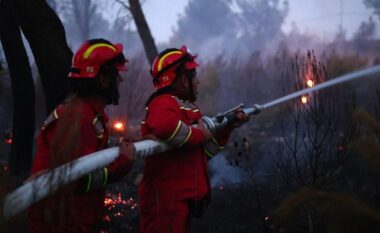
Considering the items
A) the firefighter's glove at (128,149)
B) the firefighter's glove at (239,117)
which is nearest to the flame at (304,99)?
the firefighter's glove at (239,117)

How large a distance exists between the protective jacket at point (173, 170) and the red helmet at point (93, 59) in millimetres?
472

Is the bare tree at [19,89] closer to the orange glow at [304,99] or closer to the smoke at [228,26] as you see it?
the orange glow at [304,99]

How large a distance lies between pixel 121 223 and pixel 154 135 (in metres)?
2.91

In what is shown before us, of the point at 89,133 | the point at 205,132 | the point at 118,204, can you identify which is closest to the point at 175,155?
the point at 205,132

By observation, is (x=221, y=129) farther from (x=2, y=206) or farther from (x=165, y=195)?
(x=2, y=206)

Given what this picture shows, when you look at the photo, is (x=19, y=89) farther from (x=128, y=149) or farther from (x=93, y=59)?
(x=128, y=149)

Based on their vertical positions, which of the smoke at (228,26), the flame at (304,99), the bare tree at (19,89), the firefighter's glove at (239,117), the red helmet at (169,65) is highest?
the smoke at (228,26)

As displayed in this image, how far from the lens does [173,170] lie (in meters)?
3.74

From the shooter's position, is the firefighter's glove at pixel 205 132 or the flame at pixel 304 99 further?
the flame at pixel 304 99

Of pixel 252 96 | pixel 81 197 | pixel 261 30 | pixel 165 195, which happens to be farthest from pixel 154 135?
pixel 261 30

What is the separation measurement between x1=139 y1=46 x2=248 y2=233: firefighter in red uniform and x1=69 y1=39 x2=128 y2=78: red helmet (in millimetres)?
502

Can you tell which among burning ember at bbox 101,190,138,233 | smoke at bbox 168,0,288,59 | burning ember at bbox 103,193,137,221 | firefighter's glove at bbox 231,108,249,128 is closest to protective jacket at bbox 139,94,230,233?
firefighter's glove at bbox 231,108,249,128

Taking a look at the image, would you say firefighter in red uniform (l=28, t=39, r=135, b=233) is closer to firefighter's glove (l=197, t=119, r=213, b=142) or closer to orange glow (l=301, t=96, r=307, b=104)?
firefighter's glove (l=197, t=119, r=213, b=142)

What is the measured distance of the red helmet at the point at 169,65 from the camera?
151 inches
